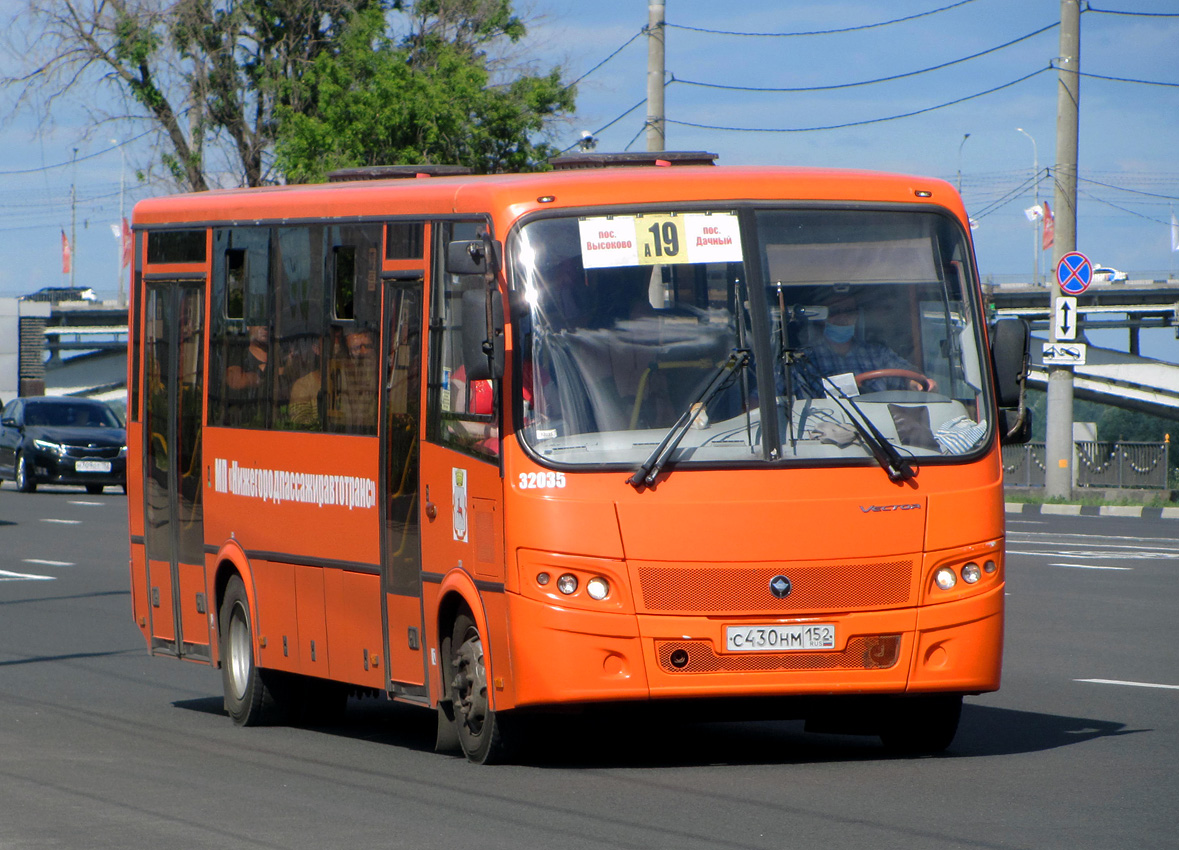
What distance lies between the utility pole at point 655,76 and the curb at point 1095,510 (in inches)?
414

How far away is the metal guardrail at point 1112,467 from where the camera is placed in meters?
44.8

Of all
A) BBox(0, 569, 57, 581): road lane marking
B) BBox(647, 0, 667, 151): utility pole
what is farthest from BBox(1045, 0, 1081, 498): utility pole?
BBox(0, 569, 57, 581): road lane marking

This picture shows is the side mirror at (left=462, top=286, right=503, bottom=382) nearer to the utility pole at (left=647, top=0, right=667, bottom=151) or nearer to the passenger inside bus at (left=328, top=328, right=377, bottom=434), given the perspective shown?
the passenger inside bus at (left=328, top=328, right=377, bottom=434)

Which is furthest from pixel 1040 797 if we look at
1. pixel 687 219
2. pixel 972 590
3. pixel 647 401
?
pixel 687 219

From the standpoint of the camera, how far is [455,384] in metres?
8.61

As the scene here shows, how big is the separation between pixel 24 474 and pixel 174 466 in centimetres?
2656

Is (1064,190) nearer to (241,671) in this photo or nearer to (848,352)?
(241,671)

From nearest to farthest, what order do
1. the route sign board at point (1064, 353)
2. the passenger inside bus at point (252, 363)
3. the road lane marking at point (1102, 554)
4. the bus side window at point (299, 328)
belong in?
A: the bus side window at point (299, 328), the passenger inside bus at point (252, 363), the road lane marking at point (1102, 554), the route sign board at point (1064, 353)

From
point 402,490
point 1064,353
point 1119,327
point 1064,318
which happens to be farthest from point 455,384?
point 1119,327

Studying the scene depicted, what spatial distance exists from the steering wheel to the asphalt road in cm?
160

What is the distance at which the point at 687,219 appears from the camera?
8.42 m

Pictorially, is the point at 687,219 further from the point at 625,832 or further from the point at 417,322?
the point at 625,832

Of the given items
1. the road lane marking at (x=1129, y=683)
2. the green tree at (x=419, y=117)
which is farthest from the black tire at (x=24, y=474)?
the road lane marking at (x=1129, y=683)

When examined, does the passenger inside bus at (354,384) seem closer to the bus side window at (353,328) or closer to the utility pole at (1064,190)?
the bus side window at (353,328)
